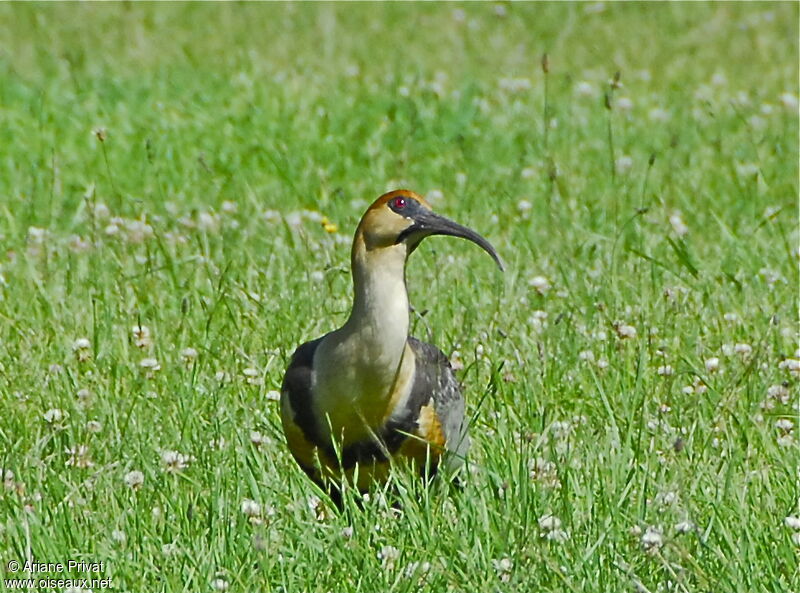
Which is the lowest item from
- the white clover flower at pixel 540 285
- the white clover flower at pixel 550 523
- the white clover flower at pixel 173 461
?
the white clover flower at pixel 173 461

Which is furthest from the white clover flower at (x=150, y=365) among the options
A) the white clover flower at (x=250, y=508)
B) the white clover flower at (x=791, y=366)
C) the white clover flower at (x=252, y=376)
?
the white clover flower at (x=791, y=366)

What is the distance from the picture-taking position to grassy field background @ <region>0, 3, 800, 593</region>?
4109 mm

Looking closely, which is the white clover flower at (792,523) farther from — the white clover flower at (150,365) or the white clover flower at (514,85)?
the white clover flower at (514,85)

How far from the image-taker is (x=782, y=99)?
402 inches

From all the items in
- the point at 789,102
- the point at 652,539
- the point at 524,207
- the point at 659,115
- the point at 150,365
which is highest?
the point at 789,102

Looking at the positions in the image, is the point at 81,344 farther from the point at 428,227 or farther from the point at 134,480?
the point at 428,227

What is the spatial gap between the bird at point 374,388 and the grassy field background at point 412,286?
14 centimetres

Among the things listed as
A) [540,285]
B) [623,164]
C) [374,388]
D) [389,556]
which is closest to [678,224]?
[623,164]

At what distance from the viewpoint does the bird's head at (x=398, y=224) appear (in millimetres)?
4719

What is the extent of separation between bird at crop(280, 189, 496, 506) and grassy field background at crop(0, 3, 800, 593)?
0.14 metres

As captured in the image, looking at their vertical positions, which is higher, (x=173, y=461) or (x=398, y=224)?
(x=398, y=224)

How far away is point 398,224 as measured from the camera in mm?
4719

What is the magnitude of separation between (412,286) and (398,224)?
76.8 inches

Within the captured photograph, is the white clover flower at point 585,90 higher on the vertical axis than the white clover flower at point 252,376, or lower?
higher
